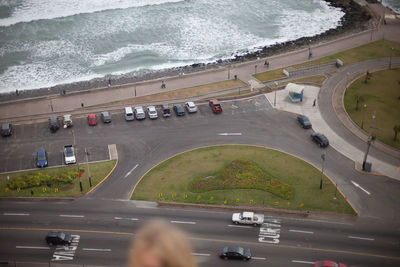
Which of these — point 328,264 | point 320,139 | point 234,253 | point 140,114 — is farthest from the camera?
point 140,114

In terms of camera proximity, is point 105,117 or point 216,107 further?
point 216,107

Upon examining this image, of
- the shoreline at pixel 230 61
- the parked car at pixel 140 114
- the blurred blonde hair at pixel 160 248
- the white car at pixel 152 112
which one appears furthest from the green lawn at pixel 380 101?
the blurred blonde hair at pixel 160 248

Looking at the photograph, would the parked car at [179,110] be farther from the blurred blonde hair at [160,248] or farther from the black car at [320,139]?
the blurred blonde hair at [160,248]

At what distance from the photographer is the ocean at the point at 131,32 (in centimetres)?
11225

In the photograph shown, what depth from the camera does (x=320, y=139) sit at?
77188 millimetres

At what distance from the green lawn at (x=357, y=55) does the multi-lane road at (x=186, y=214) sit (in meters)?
17.8

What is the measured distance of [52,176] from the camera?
7056 centimetres

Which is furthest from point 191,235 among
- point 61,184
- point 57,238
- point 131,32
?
point 131,32

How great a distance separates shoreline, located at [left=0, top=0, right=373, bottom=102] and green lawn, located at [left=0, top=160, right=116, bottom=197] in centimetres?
2882

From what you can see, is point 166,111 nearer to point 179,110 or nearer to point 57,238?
point 179,110

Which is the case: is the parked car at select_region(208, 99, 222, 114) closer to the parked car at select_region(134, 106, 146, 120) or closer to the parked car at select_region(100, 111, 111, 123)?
the parked car at select_region(134, 106, 146, 120)

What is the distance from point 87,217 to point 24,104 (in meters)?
37.0

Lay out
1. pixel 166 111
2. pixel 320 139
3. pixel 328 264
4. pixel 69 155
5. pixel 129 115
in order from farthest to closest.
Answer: pixel 166 111 → pixel 129 115 → pixel 320 139 → pixel 69 155 → pixel 328 264

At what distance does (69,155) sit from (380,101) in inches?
2170
